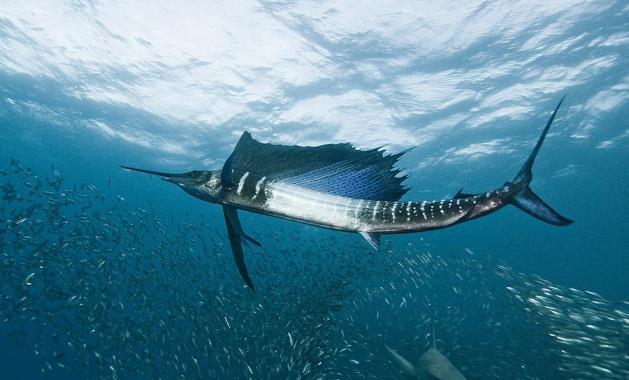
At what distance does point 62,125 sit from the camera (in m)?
26.4

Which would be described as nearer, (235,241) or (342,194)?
(342,194)

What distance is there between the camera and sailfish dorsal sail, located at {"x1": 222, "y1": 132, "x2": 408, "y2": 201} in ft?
4.66

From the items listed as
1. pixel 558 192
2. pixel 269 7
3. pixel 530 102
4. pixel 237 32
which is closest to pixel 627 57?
pixel 530 102

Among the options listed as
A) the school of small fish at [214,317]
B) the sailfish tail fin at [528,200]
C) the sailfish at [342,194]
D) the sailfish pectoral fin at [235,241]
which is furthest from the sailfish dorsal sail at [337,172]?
the school of small fish at [214,317]

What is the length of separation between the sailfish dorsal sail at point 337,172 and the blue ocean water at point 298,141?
11.6 feet

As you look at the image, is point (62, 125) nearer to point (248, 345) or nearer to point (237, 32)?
point (237, 32)

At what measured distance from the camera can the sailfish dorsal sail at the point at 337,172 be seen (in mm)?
1419

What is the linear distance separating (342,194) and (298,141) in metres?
20.6

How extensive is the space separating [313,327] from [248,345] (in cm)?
178

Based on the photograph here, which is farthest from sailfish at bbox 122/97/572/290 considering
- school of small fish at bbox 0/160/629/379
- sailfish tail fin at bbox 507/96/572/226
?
school of small fish at bbox 0/160/629/379

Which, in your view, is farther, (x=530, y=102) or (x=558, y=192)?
(x=558, y=192)

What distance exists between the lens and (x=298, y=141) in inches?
858

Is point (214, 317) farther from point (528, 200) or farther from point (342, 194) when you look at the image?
point (528, 200)

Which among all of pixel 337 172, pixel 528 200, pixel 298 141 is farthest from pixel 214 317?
pixel 298 141
